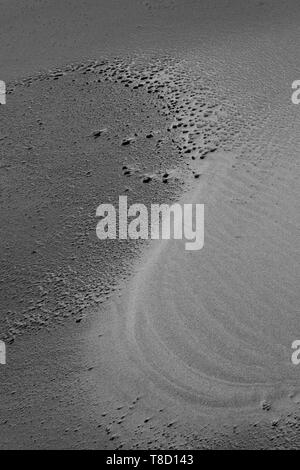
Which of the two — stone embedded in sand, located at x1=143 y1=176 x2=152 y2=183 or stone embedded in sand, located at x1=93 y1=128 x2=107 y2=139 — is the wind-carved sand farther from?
stone embedded in sand, located at x1=93 y1=128 x2=107 y2=139

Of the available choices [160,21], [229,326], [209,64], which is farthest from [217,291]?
[160,21]

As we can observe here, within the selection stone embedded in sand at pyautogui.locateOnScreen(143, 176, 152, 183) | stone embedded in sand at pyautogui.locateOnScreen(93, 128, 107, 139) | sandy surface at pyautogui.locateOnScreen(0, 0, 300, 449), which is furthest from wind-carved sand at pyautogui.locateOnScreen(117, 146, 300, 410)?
stone embedded in sand at pyautogui.locateOnScreen(93, 128, 107, 139)

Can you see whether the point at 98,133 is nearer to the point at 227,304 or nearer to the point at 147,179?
the point at 147,179

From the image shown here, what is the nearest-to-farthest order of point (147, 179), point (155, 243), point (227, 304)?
point (227, 304), point (155, 243), point (147, 179)

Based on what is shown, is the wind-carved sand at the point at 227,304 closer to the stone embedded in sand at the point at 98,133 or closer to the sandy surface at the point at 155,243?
the sandy surface at the point at 155,243

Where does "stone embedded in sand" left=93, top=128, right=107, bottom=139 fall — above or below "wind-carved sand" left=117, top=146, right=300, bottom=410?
above

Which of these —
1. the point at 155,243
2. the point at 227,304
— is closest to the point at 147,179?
the point at 155,243
